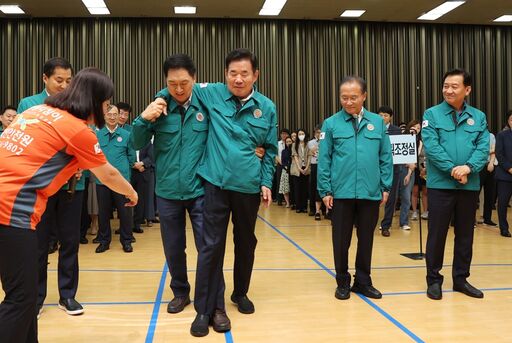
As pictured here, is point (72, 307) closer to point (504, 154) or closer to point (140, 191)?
point (140, 191)

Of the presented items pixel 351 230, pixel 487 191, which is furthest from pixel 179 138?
pixel 487 191

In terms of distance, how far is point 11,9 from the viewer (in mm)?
10023

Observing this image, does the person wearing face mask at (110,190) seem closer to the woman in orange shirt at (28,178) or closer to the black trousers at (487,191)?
the woman in orange shirt at (28,178)

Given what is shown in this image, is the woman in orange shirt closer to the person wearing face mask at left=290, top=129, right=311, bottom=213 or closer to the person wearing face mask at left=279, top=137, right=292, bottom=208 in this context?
the person wearing face mask at left=290, top=129, right=311, bottom=213

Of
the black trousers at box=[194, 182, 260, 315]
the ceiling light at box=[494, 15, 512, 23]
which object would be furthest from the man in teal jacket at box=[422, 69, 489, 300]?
the ceiling light at box=[494, 15, 512, 23]

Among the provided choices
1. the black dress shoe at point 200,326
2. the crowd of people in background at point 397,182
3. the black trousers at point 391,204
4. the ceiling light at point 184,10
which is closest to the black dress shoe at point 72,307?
the black dress shoe at point 200,326

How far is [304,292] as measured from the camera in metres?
3.39

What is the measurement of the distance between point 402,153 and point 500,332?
124 inches

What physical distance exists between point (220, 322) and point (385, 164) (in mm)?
1702

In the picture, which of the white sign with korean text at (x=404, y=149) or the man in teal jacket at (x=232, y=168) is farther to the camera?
the white sign with korean text at (x=404, y=149)

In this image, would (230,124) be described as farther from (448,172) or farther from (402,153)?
(402,153)

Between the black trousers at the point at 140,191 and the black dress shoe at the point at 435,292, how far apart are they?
422 cm

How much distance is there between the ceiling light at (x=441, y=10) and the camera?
10010 millimetres

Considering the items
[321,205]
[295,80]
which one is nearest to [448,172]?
[321,205]
